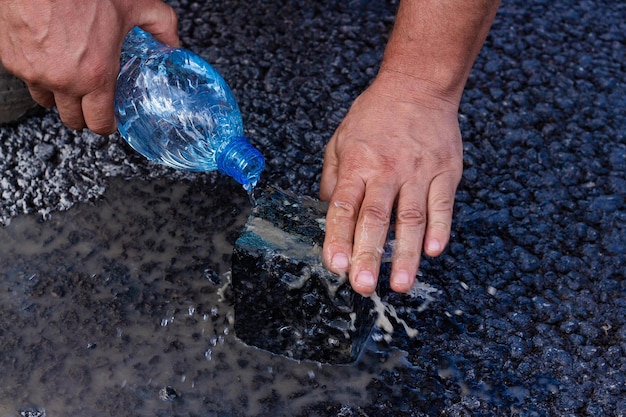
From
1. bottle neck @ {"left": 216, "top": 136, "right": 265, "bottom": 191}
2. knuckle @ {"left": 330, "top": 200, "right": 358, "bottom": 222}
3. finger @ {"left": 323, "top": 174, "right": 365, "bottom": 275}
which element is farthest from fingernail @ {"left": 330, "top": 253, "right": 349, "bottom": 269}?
bottle neck @ {"left": 216, "top": 136, "right": 265, "bottom": 191}

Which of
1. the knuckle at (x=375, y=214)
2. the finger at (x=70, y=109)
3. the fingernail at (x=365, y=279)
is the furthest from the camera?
the finger at (x=70, y=109)

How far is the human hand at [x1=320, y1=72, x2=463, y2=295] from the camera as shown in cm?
201

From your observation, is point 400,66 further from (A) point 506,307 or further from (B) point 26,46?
(B) point 26,46

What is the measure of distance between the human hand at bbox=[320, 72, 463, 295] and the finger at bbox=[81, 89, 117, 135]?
2.32ft

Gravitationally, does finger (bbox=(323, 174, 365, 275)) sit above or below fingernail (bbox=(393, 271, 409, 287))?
above

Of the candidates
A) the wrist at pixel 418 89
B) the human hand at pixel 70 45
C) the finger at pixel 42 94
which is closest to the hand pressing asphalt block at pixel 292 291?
the wrist at pixel 418 89

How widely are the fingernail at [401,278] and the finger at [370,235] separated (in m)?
0.06

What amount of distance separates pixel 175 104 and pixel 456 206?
112 centimetres

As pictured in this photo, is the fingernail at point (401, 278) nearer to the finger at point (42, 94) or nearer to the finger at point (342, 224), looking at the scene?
the finger at point (342, 224)

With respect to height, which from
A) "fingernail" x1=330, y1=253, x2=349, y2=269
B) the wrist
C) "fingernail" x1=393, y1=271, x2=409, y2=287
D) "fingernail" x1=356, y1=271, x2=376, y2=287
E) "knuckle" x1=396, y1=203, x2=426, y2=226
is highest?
the wrist

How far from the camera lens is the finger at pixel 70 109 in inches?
84.7

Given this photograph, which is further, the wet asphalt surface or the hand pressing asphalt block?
the wet asphalt surface

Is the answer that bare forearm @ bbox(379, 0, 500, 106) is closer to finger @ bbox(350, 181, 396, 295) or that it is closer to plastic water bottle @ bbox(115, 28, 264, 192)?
→ finger @ bbox(350, 181, 396, 295)

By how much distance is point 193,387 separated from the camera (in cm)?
221
